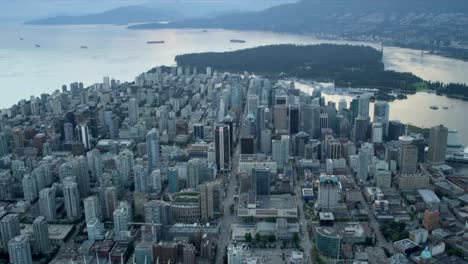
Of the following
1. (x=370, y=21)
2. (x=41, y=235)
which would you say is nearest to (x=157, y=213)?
(x=41, y=235)

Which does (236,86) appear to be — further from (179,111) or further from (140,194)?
(140,194)

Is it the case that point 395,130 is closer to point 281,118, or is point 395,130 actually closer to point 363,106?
point 363,106

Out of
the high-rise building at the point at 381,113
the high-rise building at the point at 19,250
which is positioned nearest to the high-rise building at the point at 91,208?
the high-rise building at the point at 19,250

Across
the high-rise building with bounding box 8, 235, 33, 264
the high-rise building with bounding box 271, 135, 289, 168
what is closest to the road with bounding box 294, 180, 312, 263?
the high-rise building with bounding box 271, 135, 289, 168

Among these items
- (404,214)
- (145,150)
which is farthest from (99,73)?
(404,214)

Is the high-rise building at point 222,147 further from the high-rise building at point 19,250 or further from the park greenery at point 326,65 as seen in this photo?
the park greenery at point 326,65

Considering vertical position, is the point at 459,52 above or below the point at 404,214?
above

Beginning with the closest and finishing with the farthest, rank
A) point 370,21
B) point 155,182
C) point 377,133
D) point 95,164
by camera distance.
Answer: point 155,182
point 95,164
point 377,133
point 370,21
